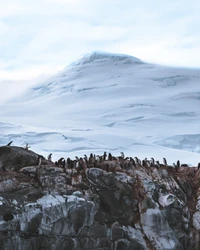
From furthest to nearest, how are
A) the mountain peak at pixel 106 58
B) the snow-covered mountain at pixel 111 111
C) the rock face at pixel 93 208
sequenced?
the mountain peak at pixel 106 58 < the snow-covered mountain at pixel 111 111 < the rock face at pixel 93 208

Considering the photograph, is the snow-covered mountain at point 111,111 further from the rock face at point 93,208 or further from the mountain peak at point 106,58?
the rock face at point 93,208

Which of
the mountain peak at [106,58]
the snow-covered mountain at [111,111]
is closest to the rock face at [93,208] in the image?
the snow-covered mountain at [111,111]

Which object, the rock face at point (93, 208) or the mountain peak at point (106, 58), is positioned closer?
the rock face at point (93, 208)

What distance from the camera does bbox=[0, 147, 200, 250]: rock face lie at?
3947 millimetres

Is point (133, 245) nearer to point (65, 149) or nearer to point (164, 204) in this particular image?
point (164, 204)

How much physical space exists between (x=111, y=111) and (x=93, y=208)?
1896 centimetres

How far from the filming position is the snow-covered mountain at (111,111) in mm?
15867

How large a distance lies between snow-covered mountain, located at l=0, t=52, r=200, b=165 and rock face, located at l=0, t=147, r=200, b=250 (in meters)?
9.00

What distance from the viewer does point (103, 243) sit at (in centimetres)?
412

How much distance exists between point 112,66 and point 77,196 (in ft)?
90.6

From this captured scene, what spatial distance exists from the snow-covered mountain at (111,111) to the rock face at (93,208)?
9003mm

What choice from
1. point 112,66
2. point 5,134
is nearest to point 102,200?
point 5,134

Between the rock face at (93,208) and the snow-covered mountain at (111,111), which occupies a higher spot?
the snow-covered mountain at (111,111)

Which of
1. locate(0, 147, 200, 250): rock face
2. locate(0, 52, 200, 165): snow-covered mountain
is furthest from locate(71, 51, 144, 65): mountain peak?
locate(0, 147, 200, 250): rock face
